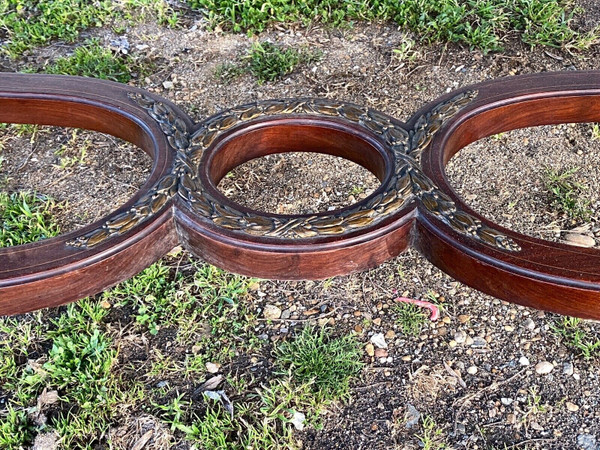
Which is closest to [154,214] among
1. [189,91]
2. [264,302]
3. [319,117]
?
[319,117]

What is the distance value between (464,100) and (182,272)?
1325mm

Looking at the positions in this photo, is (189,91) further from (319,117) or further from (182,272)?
(319,117)

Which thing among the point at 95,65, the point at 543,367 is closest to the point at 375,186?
the point at 543,367

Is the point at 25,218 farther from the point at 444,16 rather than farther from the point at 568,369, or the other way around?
the point at 444,16

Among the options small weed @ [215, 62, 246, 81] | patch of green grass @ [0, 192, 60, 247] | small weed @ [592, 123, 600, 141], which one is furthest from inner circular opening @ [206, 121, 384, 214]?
small weed @ [592, 123, 600, 141]

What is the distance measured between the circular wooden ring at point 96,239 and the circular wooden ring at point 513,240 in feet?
2.64

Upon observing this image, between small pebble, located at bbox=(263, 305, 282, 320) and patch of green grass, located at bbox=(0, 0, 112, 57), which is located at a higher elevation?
patch of green grass, located at bbox=(0, 0, 112, 57)

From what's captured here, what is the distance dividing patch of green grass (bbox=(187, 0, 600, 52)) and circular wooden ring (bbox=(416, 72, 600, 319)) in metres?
1.47

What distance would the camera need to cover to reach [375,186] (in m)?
3.31

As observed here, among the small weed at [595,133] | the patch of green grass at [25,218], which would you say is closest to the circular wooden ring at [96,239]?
the patch of green grass at [25,218]

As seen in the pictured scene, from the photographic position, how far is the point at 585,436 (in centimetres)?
240

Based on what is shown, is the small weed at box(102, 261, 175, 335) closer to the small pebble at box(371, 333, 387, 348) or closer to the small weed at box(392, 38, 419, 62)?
the small pebble at box(371, 333, 387, 348)

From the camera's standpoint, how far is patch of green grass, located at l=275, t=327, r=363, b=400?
2.54 meters

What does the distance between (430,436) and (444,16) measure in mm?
2460
